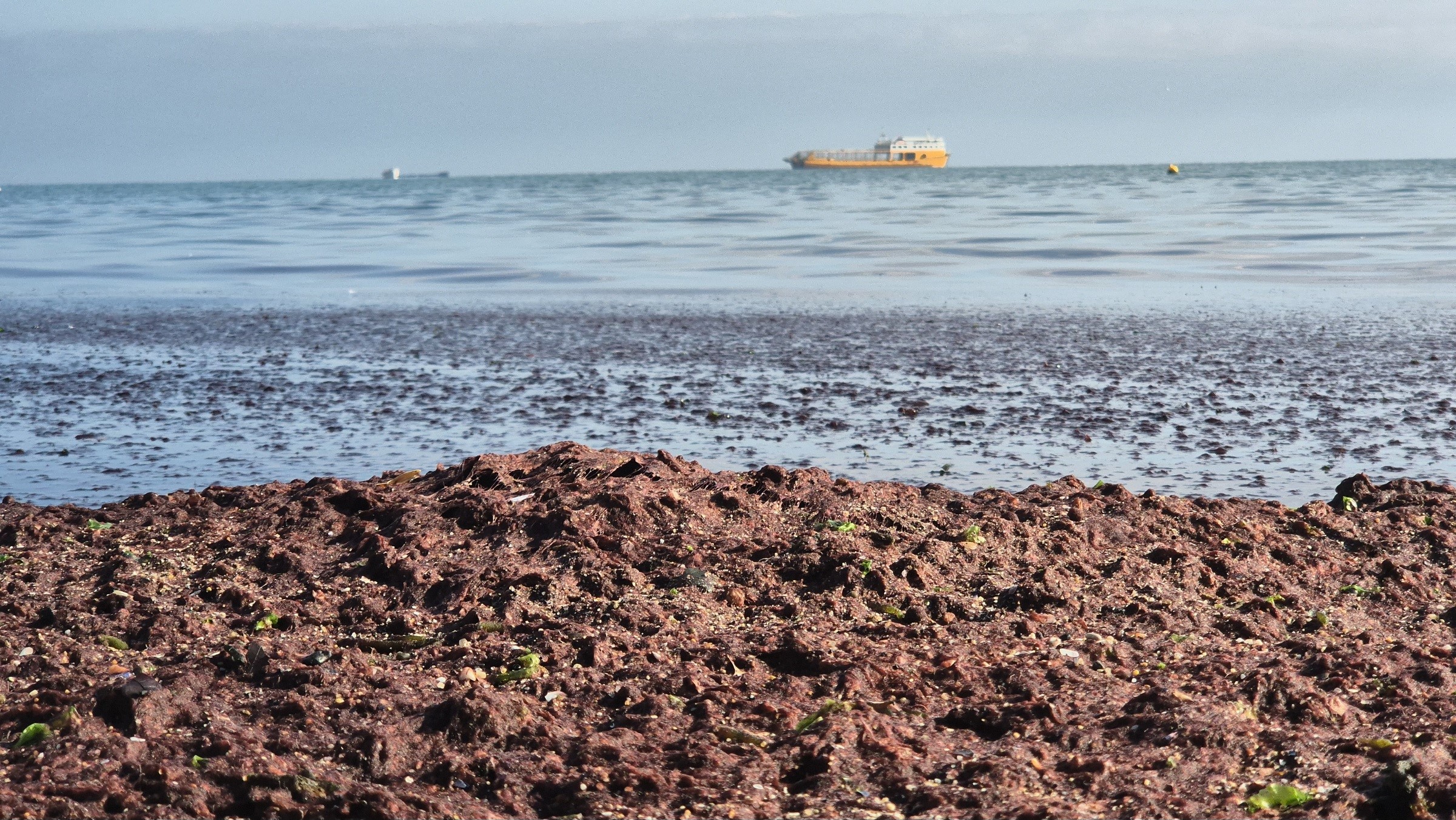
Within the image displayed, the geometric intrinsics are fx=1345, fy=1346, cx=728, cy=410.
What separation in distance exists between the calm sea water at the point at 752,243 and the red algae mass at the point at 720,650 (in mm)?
11182

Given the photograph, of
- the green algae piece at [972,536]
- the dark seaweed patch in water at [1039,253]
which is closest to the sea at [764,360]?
the dark seaweed patch in water at [1039,253]

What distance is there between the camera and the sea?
26.2 feet

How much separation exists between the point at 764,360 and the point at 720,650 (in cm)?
743

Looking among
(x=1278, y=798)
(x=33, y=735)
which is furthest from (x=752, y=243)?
(x=1278, y=798)

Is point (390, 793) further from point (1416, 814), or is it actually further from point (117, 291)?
point (117, 291)

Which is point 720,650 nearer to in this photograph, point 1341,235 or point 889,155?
point 1341,235

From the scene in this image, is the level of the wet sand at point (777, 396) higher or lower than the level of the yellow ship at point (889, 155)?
lower

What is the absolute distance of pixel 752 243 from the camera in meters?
28.5

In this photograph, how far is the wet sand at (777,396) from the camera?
7.79 m

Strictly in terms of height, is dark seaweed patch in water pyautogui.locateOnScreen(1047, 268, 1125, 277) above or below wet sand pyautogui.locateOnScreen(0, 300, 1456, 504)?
above

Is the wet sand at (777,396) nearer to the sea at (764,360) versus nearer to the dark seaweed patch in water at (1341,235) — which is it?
the sea at (764,360)

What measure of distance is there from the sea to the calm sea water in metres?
0.20

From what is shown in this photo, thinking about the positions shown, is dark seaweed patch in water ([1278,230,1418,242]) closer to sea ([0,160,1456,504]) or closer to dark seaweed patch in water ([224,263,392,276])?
sea ([0,160,1456,504])

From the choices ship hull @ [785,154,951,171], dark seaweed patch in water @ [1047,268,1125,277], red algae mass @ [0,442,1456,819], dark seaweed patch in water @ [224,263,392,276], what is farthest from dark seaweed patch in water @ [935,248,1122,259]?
ship hull @ [785,154,951,171]
